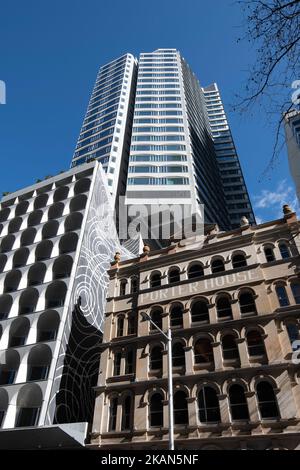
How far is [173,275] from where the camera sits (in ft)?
87.5

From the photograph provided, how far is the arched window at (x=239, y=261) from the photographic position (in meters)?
24.3

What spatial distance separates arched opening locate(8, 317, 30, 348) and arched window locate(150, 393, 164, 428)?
14.4 meters

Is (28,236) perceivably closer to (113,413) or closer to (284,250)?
(113,413)

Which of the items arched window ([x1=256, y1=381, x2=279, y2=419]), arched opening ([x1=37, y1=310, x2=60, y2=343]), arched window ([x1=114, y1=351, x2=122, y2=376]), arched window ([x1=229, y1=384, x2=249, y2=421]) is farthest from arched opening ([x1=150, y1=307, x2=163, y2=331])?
arched opening ([x1=37, y1=310, x2=60, y2=343])

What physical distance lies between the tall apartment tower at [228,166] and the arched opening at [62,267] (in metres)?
64.4

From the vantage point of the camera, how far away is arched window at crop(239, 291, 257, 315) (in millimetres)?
21828

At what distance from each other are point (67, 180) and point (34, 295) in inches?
665

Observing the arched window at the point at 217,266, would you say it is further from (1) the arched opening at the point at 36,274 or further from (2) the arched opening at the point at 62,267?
(1) the arched opening at the point at 36,274

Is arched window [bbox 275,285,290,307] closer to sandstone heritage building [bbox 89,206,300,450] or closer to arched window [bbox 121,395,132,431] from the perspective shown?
sandstone heritage building [bbox 89,206,300,450]

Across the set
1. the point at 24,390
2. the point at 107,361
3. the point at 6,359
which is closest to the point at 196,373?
the point at 107,361

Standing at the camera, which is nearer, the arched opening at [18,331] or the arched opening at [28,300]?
the arched opening at [18,331]

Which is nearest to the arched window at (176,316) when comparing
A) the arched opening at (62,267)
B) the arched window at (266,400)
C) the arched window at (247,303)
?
the arched window at (247,303)

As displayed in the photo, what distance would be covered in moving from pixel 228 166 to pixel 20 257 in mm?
82726

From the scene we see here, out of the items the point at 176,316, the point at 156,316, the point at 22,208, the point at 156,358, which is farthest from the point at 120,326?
the point at 22,208
